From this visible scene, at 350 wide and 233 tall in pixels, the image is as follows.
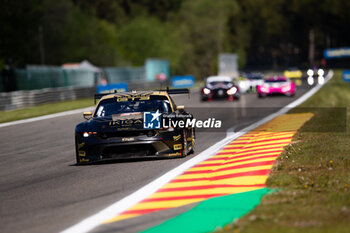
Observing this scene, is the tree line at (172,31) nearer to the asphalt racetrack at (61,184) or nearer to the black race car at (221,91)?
the black race car at (221,91)

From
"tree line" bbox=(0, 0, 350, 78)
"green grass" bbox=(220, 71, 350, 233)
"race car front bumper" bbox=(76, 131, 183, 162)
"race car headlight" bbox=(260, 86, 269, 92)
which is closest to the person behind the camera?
"green grass" bbox=(220, 71, 350, 233)

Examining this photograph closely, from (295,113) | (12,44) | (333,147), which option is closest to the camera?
(333,147)

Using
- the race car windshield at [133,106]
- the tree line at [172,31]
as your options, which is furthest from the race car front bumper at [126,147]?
the tree line at [172,31]

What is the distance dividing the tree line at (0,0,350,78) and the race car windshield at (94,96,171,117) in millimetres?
41213

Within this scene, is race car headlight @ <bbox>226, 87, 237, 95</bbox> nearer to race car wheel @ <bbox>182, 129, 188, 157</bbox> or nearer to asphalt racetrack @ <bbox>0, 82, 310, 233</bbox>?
asphalt racetrack @ <bbox>0, 82, 310, 233</bbox>

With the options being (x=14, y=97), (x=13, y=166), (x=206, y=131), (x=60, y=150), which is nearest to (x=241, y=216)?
(x=13, y=166)

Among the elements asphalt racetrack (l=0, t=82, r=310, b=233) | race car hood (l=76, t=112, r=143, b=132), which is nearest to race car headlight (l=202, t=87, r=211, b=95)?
asphalt racetrack (l=0, t=82, r=310, b=233)

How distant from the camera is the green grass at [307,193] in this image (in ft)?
19.5

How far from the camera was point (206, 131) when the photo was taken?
58.0ft

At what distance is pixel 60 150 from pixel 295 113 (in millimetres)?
10633

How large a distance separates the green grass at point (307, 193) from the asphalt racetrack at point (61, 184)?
1089mm

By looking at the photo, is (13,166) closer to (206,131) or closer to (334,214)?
(206,131)

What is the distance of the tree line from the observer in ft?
214

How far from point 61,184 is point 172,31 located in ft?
305
